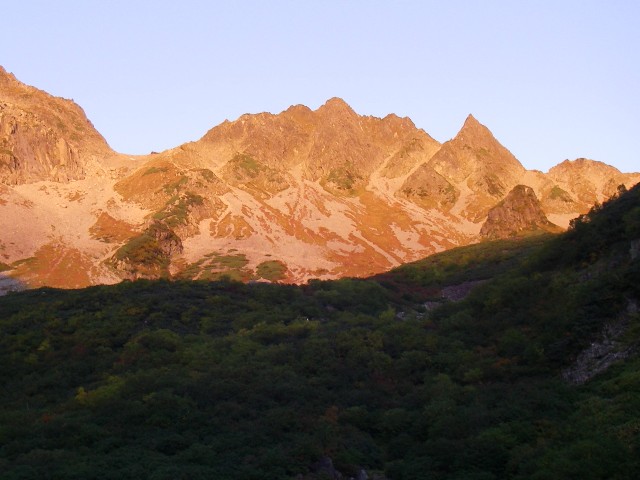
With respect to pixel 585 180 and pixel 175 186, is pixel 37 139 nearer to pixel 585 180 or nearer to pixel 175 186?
pixel 175 186

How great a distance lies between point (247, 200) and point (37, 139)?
47693 millimetres

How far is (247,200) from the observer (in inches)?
6225

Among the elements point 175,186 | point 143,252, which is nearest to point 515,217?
point 175,186

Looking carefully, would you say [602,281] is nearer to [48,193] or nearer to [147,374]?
[147,374]

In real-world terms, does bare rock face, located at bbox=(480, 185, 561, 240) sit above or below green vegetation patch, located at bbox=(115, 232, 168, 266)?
above

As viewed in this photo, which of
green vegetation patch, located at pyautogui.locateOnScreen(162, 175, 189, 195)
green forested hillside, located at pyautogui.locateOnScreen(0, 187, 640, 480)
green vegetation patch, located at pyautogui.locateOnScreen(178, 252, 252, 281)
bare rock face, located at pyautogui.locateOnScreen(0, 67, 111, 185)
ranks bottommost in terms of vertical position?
green forested hillside, located at pyautogui.locateOnScreen(0, 187, 640, 480)

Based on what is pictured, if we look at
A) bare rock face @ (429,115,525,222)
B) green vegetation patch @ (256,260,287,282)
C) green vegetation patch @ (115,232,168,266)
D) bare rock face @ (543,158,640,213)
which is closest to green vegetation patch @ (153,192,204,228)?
green vegetation patch @ (115,232,168,266)

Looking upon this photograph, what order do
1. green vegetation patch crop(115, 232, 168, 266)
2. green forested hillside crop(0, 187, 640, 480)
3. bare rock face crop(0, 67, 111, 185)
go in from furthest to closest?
bare rock face crop(0, 67, 111, 185) → green vegetation patch crop(115, 232, 168, 266) → green forested hillside crop(0, 187, 640, 480)

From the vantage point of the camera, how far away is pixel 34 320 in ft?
168

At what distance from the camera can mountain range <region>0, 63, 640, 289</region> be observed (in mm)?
121438

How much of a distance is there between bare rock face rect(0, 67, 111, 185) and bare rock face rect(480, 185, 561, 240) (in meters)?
90.0

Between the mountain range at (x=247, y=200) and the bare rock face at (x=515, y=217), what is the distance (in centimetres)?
34

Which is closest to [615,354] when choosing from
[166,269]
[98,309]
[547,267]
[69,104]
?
[547,267]

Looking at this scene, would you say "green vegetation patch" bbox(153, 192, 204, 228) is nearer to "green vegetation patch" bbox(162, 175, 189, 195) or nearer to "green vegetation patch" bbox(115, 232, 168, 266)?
"green vegetation patch" bbox(162, 175, 189, 195)
